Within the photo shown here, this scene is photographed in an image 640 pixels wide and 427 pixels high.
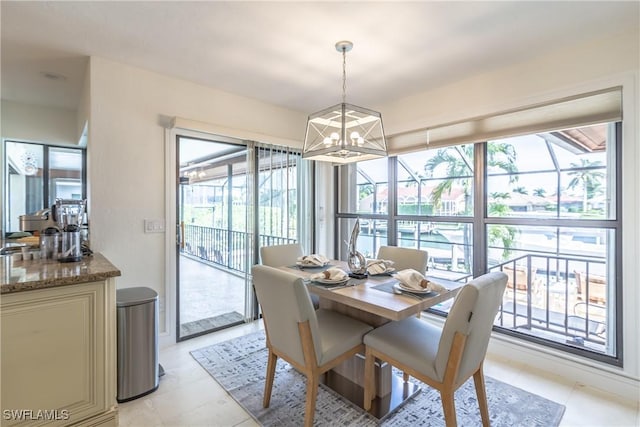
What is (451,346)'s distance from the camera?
1496mm

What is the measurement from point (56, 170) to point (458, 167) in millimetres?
5047

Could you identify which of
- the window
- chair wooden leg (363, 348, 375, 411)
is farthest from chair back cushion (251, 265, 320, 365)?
the window

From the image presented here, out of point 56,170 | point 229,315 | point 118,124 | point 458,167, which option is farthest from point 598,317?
point 56,170

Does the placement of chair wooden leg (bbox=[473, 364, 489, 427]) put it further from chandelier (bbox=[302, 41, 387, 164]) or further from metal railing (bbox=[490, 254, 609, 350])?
chandelier (bbox=[302, 41, 387, 164])

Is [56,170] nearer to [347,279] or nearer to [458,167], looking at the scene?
[347,279]

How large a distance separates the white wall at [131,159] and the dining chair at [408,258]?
7.17 ft

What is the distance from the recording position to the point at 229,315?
3.62 m

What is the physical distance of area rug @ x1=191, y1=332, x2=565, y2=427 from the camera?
1844 mm

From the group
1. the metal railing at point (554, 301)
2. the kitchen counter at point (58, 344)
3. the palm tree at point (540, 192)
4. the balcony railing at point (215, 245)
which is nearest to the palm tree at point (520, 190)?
the palm tree at point (540, 192)

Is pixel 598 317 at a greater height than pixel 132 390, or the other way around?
pixel 598 317

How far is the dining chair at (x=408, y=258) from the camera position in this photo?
105 inches

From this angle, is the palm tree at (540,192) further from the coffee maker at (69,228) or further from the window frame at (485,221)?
the coffee maker at (69,228)

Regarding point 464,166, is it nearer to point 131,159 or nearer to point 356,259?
point 356,259

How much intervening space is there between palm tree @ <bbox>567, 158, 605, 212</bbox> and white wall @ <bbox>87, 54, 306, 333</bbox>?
11.3 feet
